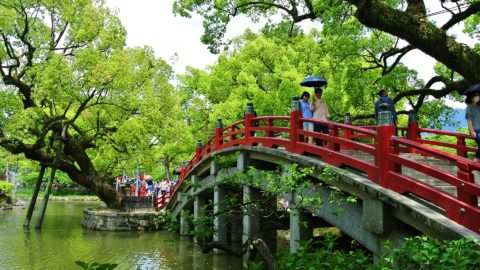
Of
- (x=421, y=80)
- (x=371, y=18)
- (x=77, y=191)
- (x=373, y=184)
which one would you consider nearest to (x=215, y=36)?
(x=371, y=18)

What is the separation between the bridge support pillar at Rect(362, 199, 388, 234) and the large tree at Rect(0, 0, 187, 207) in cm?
1606

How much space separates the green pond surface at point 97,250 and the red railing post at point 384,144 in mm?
5836

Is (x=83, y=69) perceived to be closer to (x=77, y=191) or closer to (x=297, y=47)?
(x=297, y=47)

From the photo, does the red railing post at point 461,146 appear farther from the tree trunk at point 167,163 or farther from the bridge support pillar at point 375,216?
the tree trunk at point 167,163

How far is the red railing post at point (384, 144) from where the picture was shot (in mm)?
7285

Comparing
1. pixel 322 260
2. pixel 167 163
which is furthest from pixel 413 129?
pixel 167 163

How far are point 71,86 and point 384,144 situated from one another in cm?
1676

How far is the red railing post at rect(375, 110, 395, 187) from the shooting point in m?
7.29

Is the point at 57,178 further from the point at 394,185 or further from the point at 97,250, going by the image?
the point at 394,185

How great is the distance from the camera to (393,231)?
23.5ft

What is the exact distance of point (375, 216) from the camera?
720cm

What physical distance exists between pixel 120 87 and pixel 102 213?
6.71m

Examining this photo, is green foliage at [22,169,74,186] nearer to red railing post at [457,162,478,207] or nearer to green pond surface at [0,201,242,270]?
green pond surface at [0,201,242,270]

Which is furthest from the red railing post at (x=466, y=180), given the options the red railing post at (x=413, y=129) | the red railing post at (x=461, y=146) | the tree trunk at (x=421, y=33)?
the red railing post at (x=413, y=129)
